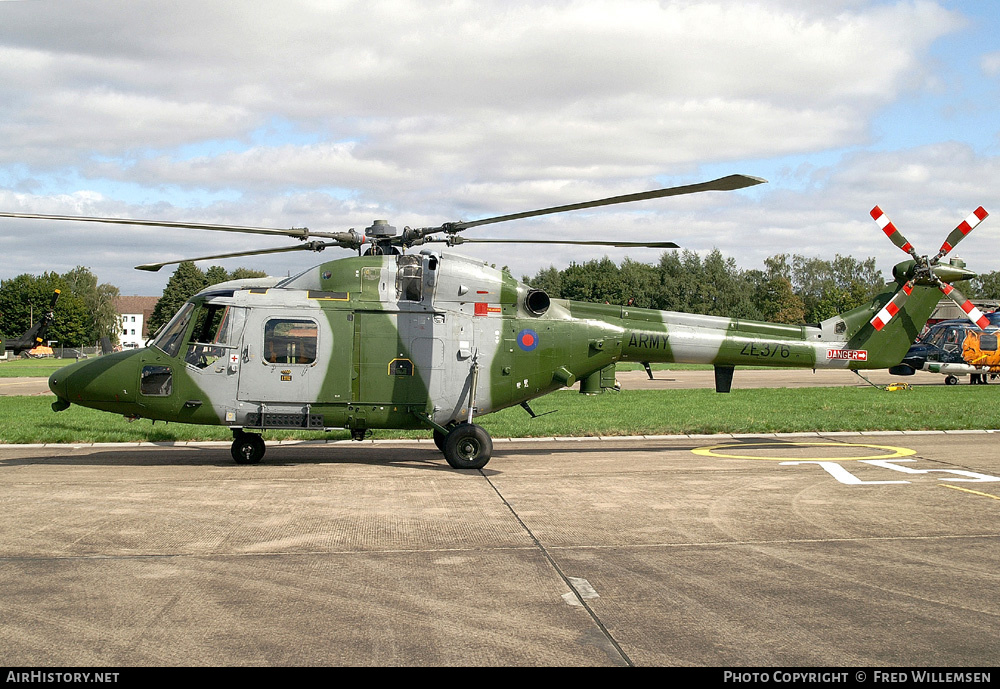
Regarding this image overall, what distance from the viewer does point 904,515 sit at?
9148 millimetres

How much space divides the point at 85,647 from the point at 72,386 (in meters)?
9.46

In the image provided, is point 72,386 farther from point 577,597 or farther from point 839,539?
point 839,539

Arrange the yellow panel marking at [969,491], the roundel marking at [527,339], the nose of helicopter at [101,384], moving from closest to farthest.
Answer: the yellow panel marking at [969,491], the nose of helicopter at [101,384], the roundel marking at [527,339]

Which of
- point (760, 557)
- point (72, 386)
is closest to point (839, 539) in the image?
point (760, 557)

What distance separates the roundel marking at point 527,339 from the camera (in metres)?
14.1

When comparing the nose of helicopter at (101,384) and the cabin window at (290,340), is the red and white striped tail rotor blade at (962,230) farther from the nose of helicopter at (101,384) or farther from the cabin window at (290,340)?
the nose of helicopter at (101,384)

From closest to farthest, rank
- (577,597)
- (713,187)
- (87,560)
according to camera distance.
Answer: (577,597) < (87,560) < (713,187)

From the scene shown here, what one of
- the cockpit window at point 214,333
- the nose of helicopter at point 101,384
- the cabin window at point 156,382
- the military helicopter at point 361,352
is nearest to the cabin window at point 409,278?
the military helicopter at point 361,352

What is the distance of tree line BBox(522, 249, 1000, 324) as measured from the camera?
109294 mm

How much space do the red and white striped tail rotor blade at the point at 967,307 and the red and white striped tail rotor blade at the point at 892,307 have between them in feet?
2.12

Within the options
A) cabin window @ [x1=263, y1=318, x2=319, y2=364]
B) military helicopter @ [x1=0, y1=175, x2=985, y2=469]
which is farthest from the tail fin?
cabin window @ [x1=263, y1=318, x2=319, y2=364]

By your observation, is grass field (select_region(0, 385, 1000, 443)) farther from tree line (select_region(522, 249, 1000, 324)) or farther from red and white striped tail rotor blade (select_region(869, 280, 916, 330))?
tree line (select_region(522, 249, 1000, 324))

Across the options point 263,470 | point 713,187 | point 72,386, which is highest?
point 713,187

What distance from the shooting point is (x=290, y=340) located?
528 inches
